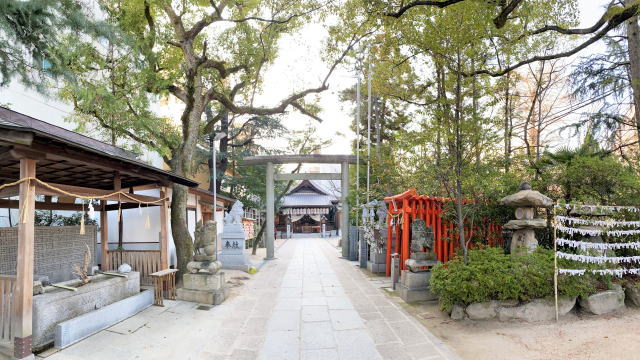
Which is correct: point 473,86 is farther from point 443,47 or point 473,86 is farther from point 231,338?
point 231,338

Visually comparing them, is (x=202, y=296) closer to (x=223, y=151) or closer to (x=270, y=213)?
(x=270, y=213)

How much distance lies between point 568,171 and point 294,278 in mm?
7480

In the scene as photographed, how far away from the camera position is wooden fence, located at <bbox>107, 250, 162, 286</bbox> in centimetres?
745

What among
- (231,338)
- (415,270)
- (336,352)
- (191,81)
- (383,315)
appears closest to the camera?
(336,352)

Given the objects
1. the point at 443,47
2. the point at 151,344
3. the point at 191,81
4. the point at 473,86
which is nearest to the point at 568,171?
the point at 473,86

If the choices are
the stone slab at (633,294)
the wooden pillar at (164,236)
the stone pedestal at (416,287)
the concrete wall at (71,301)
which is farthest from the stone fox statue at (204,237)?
the stone slab at (633,294)

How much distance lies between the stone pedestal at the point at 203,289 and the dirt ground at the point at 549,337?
4.23 metres

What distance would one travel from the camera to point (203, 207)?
596 inches

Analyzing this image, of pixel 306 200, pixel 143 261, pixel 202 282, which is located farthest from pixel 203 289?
pixel 306 200

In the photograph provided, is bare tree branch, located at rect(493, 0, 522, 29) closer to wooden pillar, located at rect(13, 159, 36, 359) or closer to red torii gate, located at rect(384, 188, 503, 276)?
red torii gate, located at rect(384, 188, 503, 276)

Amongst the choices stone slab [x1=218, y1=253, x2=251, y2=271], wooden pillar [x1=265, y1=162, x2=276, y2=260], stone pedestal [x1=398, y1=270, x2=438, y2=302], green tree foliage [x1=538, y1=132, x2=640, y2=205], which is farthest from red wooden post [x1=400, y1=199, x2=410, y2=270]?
wooden pillar [x1=265, y1=162, x2=276, y2=260]

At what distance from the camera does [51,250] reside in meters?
6.50

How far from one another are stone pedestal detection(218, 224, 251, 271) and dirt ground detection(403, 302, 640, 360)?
759cm

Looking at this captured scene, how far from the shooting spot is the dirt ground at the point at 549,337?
4.14m
